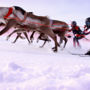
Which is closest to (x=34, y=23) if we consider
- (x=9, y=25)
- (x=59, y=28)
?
(x=9, y=25)

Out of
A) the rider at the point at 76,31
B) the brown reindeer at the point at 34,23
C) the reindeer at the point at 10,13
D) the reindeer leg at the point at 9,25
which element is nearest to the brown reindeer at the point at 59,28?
the brown reindeer at the point at 34,23

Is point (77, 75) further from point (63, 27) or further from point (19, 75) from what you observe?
point (63, 27)

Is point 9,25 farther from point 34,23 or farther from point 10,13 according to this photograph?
point 34,23

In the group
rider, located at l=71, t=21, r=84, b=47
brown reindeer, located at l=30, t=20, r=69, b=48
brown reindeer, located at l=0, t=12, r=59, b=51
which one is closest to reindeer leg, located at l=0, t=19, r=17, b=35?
brown reindeer, located at l=0, t=12, r=59, b=51

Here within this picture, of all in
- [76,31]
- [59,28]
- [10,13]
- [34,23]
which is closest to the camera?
[10,13]

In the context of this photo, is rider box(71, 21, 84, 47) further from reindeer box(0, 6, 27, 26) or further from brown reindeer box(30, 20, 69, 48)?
reindeer box(0, 6, 27, 26)

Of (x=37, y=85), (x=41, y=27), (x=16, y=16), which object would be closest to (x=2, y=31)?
(x=16, y=16)

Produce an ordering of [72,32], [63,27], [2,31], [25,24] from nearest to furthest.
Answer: [2,31] < [25,24] < [63,27] < [72,32]

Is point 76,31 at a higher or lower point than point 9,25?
lower

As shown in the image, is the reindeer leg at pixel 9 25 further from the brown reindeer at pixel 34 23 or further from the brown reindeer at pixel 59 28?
the brown reindeer at pixel 59 28

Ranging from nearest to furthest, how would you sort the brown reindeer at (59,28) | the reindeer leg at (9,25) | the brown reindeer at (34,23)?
the reindeer leg at (9,25) → the brown reindeer at (34,23) → the brown reindeer at (59,28)

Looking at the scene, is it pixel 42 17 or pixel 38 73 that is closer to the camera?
pixel 38 73

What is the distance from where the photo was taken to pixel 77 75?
6.55 ft

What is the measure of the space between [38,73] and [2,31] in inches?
94.6
